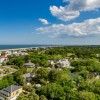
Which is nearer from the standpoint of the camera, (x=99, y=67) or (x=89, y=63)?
(x=99, y=67)

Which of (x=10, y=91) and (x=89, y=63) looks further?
(x=89, y=63)

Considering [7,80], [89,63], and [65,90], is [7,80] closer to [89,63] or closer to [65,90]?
[65,90]

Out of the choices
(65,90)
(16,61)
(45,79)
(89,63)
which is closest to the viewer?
(65,90)

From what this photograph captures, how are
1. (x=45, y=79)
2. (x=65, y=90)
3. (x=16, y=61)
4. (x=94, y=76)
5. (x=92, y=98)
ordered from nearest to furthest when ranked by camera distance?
(x=92, y=98), (x=65, y=90), (x=45, y=79), (x=94, y=76), (x=16, y=61)

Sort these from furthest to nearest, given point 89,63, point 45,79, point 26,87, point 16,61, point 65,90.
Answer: point 16,61, point 89,63, point 45,79, point 26,87, point 65,90

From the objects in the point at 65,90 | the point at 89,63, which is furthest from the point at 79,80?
the point at 89,63

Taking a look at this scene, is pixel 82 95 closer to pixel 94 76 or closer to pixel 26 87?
pixel 26 87

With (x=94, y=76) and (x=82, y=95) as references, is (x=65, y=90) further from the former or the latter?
(x=94, y=76)

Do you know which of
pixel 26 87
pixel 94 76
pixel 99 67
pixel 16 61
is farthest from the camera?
pixel 16 61

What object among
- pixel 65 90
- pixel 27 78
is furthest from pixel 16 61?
pixel 65 90
